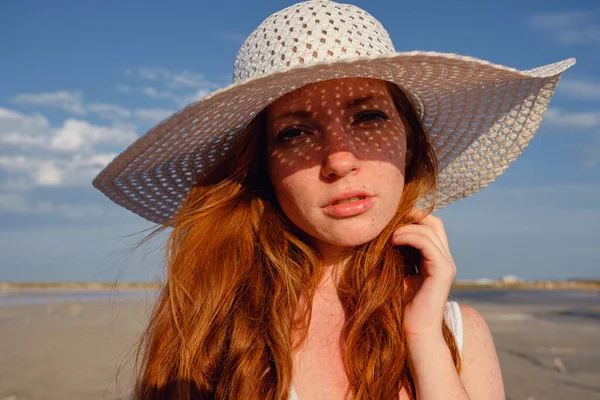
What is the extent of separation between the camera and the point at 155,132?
236 centimetres

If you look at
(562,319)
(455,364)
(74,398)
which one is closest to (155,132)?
(455,364)

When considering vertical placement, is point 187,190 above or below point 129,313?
above

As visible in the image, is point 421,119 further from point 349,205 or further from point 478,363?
point 478,363

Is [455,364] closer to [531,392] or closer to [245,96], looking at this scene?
[245,96]

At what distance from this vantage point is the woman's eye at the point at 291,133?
2357 mm

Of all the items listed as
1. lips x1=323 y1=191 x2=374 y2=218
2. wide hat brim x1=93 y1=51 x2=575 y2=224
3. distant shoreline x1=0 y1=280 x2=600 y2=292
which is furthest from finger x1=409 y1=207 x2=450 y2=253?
distant shoreline x1=0 y1=280 x2=600 y2=292

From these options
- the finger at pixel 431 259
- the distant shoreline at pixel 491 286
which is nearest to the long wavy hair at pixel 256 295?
the finger at pixel 431 259

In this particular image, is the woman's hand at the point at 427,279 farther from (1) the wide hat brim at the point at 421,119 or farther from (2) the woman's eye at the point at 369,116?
(1) the wide hat brim at the point at 421,119

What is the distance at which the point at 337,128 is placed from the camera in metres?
2.25

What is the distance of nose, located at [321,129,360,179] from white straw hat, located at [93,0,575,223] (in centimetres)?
23

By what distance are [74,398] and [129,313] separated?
7.61 meters

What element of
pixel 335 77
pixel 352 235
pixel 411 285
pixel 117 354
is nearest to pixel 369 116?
pixel 335 77

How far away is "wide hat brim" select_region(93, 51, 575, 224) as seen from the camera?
215 cm

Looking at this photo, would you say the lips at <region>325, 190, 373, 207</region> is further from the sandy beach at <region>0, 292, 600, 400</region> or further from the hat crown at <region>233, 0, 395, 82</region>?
the sandy beach at <region>0, 292, 600, 400</region>
